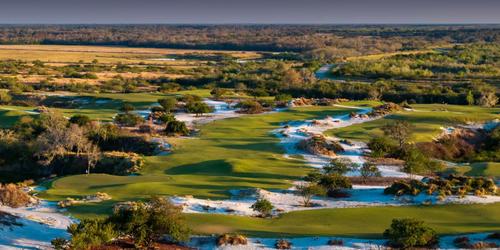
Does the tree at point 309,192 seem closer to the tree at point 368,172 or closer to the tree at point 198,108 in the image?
the tree at point 368,172

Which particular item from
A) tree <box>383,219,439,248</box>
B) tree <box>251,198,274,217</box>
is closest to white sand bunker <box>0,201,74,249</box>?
tree <box>251,198,274,217</box>

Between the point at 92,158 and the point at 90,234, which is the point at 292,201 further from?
the point at 92,158

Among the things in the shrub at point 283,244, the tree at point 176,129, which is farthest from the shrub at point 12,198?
the tree at point 176,129

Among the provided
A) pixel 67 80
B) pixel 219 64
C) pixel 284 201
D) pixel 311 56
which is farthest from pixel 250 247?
pixel 311 56

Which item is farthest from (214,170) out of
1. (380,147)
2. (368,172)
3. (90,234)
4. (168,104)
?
(168,104)

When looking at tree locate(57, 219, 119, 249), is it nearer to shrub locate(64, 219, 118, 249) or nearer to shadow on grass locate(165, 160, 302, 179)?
shrub locate(64, 219, 118, 249)

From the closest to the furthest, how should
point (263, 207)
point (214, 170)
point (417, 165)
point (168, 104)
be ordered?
point (263, 207), point (417, 165), point (214, 170), point (168, 104)

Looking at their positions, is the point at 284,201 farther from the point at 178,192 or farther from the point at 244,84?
the point at 244,84
